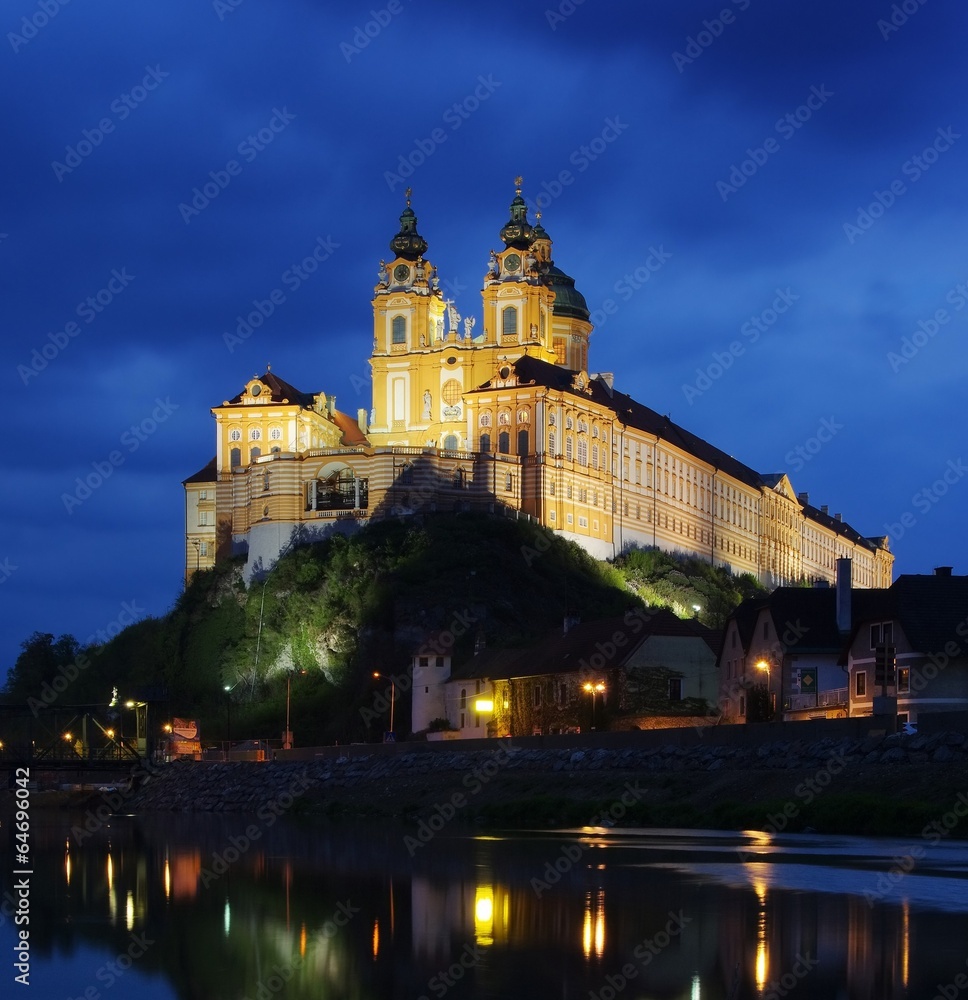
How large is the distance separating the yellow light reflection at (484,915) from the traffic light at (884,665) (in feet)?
60.5

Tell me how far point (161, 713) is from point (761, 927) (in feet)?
297

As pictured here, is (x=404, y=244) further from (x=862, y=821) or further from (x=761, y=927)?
(x=761, y=927)

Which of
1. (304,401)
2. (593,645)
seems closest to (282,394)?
(304,401)

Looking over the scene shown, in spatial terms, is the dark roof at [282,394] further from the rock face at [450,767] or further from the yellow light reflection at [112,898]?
the yellow light reflection at [112,898]

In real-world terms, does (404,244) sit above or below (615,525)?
above

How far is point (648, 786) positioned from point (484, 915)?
23.5 m

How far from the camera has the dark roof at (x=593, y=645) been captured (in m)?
70.9

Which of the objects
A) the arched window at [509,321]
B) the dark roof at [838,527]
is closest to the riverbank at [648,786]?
the arched window at [509,321]

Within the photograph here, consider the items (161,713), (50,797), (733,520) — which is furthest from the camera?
(733,520)

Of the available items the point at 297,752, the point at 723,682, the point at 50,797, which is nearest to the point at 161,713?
the point at 50,797

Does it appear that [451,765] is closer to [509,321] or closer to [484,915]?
[484,915]

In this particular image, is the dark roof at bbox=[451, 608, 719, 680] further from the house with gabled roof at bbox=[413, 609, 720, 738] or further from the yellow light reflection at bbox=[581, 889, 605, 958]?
the yellow light reflection at bbox=[581, 889, 605, 958]

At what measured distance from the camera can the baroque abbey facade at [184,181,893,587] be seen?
116 metres

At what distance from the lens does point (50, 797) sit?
95.2 meters
